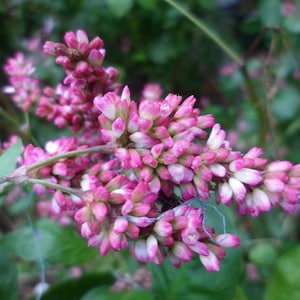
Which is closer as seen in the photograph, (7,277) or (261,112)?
(7,277)

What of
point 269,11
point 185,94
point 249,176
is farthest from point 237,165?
point 185,94

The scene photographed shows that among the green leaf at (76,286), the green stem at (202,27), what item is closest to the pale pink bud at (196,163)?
the green stem at (202,27)

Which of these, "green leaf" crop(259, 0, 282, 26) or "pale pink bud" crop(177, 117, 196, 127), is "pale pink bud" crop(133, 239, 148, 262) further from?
"green leaf" crop(259, 0, 282, 26)

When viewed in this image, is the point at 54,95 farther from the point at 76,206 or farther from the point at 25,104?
the point at 76,206

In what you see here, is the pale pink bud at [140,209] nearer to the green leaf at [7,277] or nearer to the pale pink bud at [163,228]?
A: the pale pink bud at [163,228]

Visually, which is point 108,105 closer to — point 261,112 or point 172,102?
point 172,102
